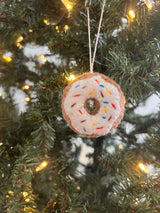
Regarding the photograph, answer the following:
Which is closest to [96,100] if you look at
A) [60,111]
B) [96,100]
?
[96,100]

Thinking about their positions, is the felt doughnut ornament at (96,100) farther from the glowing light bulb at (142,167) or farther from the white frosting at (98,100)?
the glowing light bulb at (142,167)

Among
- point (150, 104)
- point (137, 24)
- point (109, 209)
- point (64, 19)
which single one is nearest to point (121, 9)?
point (137, 24)

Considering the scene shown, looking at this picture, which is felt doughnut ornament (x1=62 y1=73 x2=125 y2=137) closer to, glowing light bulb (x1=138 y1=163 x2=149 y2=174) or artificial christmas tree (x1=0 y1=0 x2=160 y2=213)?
artificial christmas tree (x1=0 y1=0 x2=160 y2=213)

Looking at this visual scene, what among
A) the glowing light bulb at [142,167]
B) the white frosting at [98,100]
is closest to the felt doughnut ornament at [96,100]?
the white frosting at [98,100]

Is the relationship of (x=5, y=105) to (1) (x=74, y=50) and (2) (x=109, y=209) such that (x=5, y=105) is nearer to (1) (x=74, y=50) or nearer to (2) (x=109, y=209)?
(1) (x=74, y=50)

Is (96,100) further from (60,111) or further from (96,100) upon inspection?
(60,111)

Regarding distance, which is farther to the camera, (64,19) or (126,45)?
(64,19)

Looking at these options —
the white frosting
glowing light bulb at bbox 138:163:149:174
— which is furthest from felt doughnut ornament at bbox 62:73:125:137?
glowing light bulb at bbox 138:163:149:174
